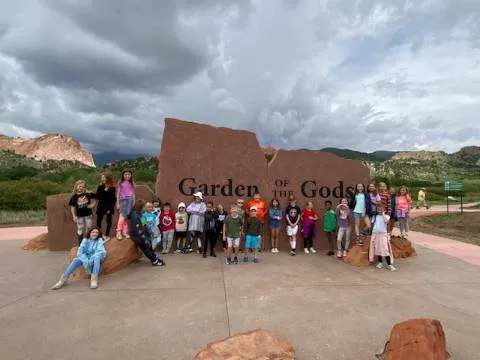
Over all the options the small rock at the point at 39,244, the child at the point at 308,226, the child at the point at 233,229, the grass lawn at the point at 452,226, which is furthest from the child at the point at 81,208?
the grass lawn at the point at 452,226

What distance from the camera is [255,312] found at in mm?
5156

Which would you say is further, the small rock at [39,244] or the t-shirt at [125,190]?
the small rock at [39,244]

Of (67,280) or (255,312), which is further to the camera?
(67,280)

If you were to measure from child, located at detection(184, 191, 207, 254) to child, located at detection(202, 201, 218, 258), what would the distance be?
193 millimetres

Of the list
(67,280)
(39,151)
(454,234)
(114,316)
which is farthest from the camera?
(39,151)

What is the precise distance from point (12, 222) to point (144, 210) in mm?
11294

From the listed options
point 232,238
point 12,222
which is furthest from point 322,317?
point 12,222

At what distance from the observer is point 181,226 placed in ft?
28.6

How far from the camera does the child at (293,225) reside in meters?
9.04

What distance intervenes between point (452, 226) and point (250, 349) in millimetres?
16371

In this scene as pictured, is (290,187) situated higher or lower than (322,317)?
higher

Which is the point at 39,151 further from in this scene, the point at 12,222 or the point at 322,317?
the point at 322,317

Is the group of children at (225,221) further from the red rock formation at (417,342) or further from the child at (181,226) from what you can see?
the red rock formation at (417,342)

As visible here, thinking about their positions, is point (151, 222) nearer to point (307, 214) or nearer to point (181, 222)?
point (181, 222)
